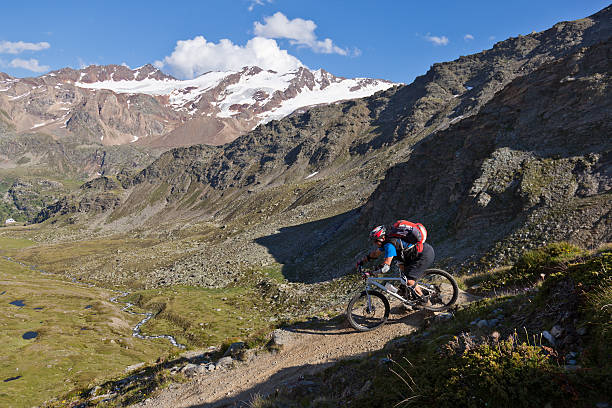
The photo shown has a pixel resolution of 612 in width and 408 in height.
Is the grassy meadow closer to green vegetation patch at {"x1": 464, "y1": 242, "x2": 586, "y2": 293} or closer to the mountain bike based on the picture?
the mountain bike

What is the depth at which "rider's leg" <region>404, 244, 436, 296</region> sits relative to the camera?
33.9 feet

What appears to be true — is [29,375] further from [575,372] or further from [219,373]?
[575,372]

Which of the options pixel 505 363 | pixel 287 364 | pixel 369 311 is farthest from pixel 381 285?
pixel 505 363

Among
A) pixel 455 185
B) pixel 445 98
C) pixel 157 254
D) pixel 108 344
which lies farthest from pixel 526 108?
pixel 445 98

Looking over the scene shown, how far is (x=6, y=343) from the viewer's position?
2393 inches

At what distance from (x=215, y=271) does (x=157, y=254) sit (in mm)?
54332

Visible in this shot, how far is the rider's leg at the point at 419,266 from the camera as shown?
1033cm

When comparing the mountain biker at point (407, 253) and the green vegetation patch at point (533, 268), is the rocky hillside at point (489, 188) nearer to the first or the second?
the green vegetation patch at point (533, 268)

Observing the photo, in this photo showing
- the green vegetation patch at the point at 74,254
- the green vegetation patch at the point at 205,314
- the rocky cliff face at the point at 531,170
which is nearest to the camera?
the rocky cliff face at the point at 531,170

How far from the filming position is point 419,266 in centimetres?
1032

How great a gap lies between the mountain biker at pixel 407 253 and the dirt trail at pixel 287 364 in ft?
5.47

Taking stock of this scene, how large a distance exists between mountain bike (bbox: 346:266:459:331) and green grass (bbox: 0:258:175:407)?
3161cm

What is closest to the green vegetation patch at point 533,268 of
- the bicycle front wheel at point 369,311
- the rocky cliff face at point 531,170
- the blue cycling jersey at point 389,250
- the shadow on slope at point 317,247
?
the bicycle front wheel at point 369,311

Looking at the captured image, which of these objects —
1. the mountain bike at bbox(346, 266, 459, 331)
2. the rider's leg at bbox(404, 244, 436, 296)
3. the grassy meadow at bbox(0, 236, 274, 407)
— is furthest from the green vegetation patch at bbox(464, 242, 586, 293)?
the grassy meadow at bbox(0, 236, 274, 407)
